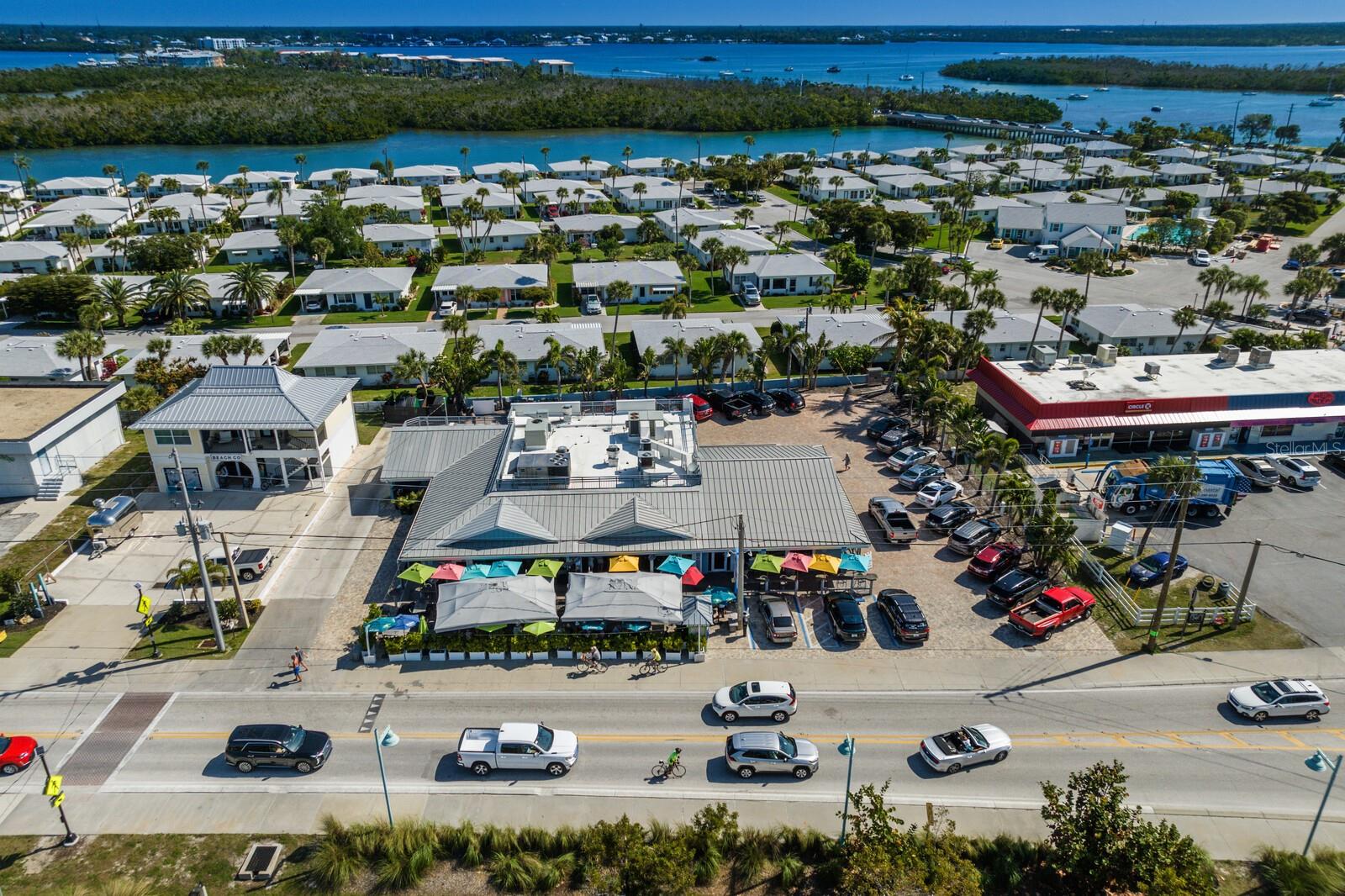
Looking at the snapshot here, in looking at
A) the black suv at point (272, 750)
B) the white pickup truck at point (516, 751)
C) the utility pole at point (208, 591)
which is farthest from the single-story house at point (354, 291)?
the white pickup truck at point (516, 751)

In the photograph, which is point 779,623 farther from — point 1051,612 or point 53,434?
point 53,434

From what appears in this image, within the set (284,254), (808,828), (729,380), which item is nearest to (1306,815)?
(808,828)

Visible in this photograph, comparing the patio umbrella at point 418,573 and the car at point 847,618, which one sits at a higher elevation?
the patio umbrella at point 418,573

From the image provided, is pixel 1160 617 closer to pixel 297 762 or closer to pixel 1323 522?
pixel 1323 522

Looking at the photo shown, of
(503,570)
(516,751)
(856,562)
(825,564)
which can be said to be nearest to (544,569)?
(503,570)

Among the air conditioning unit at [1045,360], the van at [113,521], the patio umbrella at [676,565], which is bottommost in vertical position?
the van at [113,521]

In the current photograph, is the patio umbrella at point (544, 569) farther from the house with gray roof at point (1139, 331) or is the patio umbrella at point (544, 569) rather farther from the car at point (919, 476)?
the house with gray roof at point (1139, 331)

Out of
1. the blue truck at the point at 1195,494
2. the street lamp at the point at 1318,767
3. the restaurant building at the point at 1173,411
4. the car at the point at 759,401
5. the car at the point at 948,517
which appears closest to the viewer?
the street lamp at the point at 1318,767
